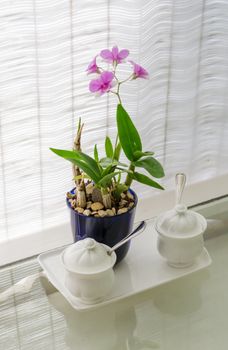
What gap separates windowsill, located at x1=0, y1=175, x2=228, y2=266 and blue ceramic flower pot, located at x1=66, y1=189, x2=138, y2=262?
0.88ft

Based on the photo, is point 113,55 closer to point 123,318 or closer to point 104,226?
point 104,226

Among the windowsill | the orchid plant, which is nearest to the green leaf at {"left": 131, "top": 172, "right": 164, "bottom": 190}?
the orchid plant

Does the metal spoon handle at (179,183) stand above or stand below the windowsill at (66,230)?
above

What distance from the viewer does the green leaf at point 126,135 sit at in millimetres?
1187

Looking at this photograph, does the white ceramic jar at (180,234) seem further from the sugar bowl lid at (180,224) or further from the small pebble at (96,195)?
the small pebble at (96,195)

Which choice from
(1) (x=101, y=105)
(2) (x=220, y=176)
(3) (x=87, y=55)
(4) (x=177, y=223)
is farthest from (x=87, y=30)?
(2) (x=220, y=176)

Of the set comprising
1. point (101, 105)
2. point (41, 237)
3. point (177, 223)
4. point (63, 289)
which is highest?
point (101, 105)

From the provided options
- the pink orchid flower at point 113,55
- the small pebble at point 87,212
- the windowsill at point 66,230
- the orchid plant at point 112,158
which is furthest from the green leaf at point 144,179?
the windowsill at point 66,230

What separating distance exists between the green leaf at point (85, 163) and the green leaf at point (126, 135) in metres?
0.06

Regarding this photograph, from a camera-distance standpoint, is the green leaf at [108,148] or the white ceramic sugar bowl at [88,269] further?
the green leaf at [108,148]

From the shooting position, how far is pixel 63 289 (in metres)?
1.21

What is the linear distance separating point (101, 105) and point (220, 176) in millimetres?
498

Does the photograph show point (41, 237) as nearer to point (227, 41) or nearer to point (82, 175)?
point (82, 175)

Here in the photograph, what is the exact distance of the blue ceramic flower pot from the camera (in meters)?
1.18
